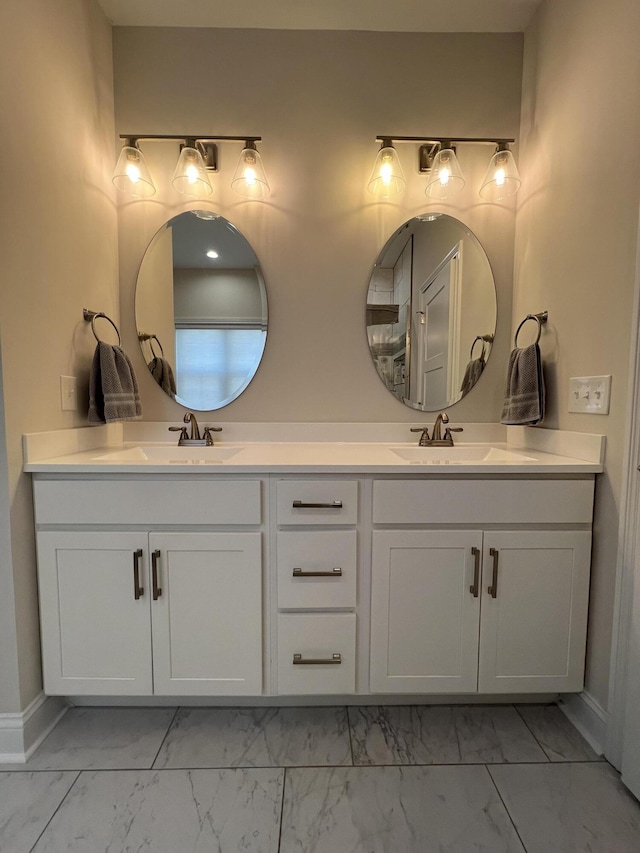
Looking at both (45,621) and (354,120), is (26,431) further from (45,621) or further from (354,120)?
(354,120)

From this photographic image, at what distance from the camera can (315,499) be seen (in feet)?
4.32

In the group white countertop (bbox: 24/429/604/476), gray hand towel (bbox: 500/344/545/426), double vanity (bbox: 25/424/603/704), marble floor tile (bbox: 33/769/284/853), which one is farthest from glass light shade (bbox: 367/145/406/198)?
marble floor tile (bbox: 33/769/284/853)

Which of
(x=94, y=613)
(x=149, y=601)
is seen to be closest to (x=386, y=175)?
(x=149, y=601)

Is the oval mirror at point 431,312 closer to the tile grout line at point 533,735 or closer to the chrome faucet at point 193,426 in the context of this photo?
the chrome faucet at point 193,426

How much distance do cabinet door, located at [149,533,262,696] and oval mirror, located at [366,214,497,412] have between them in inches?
39.1

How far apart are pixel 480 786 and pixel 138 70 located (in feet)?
9.35

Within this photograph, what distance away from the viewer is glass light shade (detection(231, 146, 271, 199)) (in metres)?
1.68

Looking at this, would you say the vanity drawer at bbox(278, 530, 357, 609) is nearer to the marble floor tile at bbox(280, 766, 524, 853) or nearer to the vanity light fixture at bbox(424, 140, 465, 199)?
the marble floor tile at bbox(280, 766, 524, 853)

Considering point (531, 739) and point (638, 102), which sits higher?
point (638, 102)

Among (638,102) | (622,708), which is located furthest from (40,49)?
(622,708)

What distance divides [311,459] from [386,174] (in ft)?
4.12

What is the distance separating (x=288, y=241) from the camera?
1.80 meters

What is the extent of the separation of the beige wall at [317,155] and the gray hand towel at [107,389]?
23cm

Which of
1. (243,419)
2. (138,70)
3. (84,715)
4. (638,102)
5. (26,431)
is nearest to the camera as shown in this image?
(638,102)
